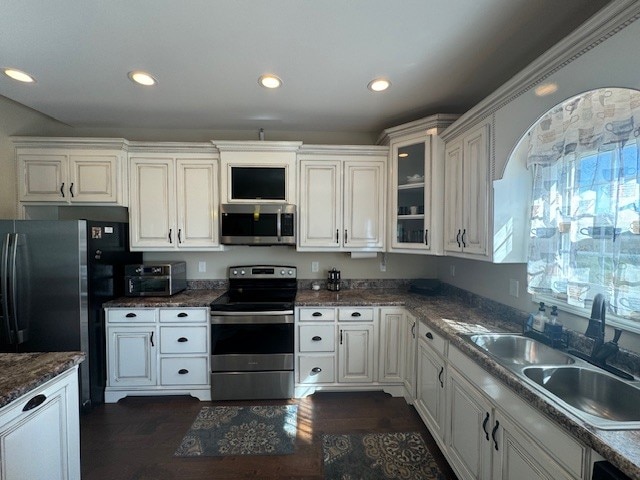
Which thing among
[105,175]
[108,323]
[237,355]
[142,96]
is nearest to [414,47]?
[142,96]

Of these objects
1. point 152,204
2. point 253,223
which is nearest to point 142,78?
point 152,204

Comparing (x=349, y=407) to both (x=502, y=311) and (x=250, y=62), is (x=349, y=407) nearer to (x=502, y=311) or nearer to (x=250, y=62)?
(x=502, y=311)

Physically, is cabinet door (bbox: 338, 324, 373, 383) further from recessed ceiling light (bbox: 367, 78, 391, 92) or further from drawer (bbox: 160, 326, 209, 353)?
recessed ceiling light (bbox: 367, 78, 391, 92)

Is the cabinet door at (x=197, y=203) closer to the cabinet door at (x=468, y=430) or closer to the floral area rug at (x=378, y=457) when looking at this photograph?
the floral area rug at (x=378, y=457)

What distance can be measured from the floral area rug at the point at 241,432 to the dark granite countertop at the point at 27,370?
120 centimetres

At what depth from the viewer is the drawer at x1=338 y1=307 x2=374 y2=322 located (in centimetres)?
248

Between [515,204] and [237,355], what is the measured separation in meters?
2.52

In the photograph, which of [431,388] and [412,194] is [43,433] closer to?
[431,388]

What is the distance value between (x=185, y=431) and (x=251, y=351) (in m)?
0.73

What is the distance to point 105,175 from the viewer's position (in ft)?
8.48

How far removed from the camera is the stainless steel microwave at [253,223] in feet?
8.67

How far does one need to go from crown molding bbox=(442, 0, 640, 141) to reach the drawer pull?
2586 millimetres

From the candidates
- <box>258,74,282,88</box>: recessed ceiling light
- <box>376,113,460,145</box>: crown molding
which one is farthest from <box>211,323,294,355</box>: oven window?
<box>376,113,460,145</box>: crown molding

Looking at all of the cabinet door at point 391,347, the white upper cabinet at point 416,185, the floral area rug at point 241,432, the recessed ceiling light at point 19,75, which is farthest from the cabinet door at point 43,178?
the cabinet door at point 391,347
